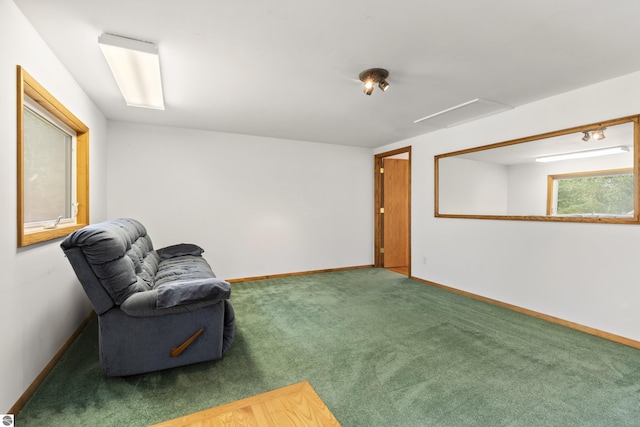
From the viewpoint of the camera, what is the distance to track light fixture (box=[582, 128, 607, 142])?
2.64m

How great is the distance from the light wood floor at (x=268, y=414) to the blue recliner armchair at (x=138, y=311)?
3.24 ft

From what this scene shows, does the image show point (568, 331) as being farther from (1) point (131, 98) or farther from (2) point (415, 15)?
(1) point (131, 98)

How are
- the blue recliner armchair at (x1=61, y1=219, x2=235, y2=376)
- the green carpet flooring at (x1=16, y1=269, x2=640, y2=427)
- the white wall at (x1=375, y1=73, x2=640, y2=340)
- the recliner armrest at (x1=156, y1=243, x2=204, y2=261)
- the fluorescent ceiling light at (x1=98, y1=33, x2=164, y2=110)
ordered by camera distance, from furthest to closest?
the recliner armrest at (x1=156, y1=243, x2=204, y2=261) → the white wall at (x1=375, y1=73, x2=640, y2=340) → the fluorescent ceiling light at (x1=98, y1=33, x2=164, y2=110) → the blue recliner armchair at (x1=61, y1=219, x2=235, y2=376) → the green carpet flooring at (x1=16, y1=269, x2=640, y2=427)

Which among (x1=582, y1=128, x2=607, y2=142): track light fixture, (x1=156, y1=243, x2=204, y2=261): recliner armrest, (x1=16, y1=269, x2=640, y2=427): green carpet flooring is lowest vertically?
(x1=16, y1=269, x2=640, y2=427): green carpet flooring

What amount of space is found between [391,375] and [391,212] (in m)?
3.90

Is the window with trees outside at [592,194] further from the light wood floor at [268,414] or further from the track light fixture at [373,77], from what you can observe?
the light wood floor at [268,414]

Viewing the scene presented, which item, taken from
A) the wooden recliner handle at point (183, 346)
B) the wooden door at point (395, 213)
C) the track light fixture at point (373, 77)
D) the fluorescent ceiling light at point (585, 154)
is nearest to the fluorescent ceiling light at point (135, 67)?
the track light fixture at point (373, 77)

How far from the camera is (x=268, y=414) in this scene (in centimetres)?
105

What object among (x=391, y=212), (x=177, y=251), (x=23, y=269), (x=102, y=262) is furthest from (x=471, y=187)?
(x=23, y=269)

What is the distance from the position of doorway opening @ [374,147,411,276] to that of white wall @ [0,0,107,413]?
4399 millimetres

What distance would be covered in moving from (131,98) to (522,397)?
391 centimetres

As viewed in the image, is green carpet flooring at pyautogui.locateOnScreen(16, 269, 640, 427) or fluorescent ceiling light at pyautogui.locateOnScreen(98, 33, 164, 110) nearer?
green carpet flooring at pyautogui.locateOnScreen(16, 269, 640, 427)

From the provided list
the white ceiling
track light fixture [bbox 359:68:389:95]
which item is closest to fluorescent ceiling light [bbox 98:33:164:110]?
the white ceiling

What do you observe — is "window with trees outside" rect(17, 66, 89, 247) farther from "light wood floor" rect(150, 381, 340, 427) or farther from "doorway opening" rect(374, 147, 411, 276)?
"doorway opening" rect(374, 147, 411, 276)
